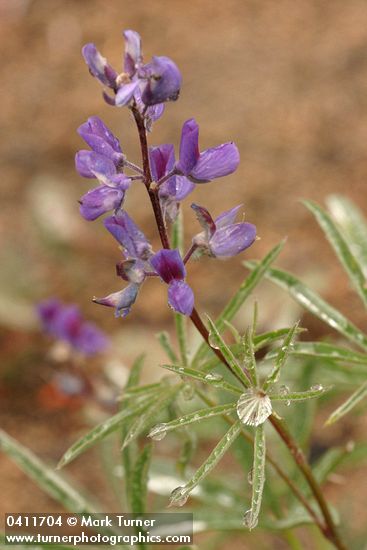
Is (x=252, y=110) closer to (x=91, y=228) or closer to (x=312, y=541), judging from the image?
(x=91, y=228)

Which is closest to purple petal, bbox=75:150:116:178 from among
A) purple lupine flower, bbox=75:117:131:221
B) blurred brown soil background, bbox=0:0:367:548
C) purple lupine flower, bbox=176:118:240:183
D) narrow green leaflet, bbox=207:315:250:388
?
purple lupine flower, bbox=75:117:131:221

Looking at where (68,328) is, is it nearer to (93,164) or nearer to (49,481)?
(49,481)

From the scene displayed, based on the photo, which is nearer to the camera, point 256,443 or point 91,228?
point 256,443

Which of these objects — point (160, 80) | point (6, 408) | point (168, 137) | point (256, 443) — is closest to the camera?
point (160, 80)

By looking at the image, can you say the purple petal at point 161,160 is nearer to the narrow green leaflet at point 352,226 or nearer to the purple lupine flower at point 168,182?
the purple lupine flower at point 168,182

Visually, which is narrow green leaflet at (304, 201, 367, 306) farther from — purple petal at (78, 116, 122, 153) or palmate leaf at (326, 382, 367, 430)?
purple petal at (78, 116, 122, 153)

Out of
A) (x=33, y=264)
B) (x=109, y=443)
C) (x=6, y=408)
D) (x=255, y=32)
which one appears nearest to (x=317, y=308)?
(x=109, y=443)
